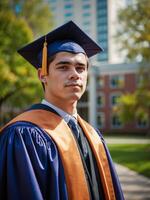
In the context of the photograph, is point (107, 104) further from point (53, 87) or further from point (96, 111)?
point (53, 87)

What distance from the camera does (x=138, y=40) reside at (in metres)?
19.7

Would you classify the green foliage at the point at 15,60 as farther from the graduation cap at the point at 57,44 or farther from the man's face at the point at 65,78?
the man's face at the point at 65,78

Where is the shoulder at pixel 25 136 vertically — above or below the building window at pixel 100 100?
above

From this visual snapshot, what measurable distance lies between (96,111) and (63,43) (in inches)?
1908

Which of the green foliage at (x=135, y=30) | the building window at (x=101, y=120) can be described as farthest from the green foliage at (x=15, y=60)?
the building window at (x=101, y=120)

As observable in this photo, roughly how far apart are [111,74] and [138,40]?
97.1ft

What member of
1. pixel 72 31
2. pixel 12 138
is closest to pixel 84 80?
pixel 72 31

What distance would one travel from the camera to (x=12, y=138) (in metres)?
2.22

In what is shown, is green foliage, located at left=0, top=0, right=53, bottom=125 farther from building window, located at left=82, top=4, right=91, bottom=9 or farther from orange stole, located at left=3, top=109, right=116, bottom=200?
building window, located at left=82, top=4, right=91, bottom=9

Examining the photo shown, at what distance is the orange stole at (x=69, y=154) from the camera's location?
2297 millimetres

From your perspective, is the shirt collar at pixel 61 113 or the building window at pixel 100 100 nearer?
the shirt collar at pixel 61 113

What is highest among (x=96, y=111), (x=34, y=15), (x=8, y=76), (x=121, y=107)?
(x=34, y=15)

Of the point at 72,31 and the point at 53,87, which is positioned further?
the point at 72,31

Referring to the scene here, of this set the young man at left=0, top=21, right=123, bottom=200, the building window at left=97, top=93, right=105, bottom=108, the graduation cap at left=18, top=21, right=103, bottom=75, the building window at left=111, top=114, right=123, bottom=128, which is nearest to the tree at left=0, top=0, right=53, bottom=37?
the building window at left=97, top=93, right=105, bottom=108
